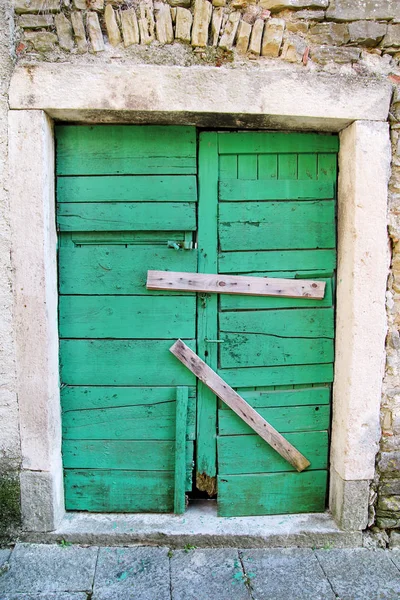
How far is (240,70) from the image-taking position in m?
2.36

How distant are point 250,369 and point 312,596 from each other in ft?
3.90

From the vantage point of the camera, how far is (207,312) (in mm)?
2605

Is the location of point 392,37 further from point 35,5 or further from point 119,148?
point 35,5

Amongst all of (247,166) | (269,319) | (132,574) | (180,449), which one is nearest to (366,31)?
(247,166)

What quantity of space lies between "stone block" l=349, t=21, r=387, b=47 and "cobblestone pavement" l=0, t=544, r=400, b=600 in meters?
2.87

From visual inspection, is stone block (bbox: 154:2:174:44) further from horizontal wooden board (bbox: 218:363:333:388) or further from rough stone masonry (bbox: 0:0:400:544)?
horizontal wooden board (bbox: 218:363:333:388)

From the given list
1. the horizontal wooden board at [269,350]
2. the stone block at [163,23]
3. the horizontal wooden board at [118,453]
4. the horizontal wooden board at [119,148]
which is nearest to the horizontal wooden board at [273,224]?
the horizontal wooden board at [119,148]

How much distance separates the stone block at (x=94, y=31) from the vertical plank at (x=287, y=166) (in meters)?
1.15

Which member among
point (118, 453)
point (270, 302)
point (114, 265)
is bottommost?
point (118, 453)

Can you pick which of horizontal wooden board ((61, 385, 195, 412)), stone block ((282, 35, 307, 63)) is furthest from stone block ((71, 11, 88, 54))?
horizontal wooden board ((61, 385, 195, 412))

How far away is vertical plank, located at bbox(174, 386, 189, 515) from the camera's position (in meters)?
2.61

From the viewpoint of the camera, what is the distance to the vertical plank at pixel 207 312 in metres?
2.55

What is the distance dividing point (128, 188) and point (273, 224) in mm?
868

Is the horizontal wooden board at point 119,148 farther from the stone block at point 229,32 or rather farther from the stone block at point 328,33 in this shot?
the stone block at point 328,33
